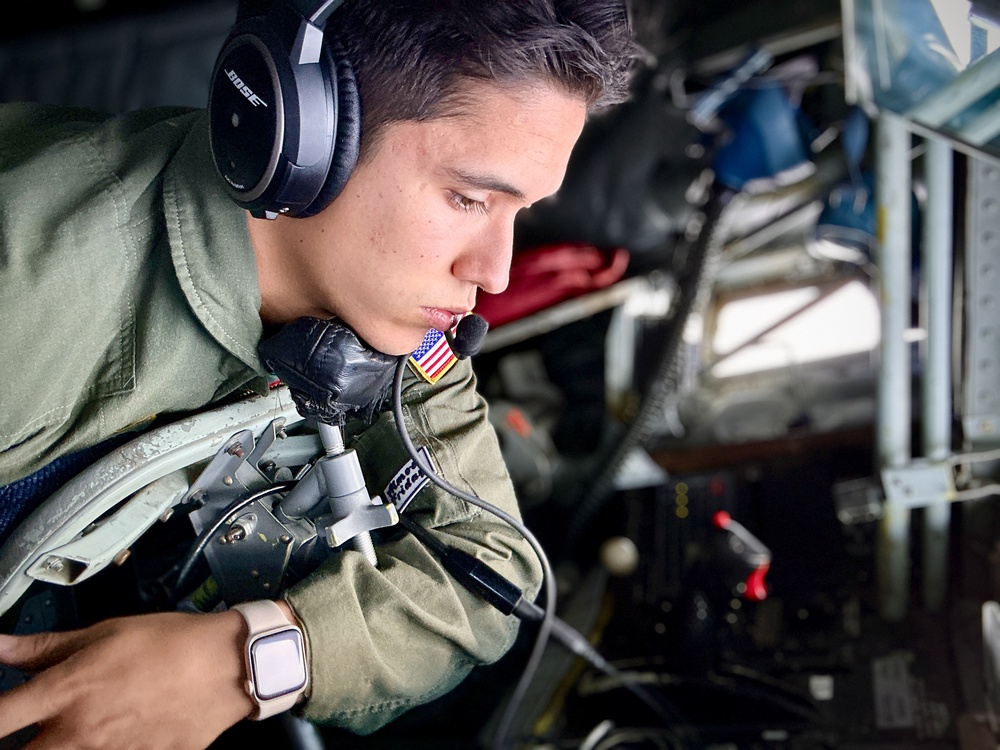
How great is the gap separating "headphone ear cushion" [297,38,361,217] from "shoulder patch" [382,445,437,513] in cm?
33

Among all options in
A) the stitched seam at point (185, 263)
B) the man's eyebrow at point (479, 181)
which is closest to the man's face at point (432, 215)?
the man's eyebrow at point (479, 181)

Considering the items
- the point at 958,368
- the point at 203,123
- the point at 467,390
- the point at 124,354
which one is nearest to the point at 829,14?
the point at 958,368

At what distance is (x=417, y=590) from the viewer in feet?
2.97

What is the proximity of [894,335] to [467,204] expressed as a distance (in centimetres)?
103

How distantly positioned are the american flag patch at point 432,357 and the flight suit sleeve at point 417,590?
5 centimetres

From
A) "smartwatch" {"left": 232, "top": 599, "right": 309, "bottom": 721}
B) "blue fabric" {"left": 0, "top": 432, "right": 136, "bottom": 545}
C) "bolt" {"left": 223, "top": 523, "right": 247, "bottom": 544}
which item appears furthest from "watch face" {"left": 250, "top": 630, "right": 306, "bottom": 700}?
"blue fabric" {"left": 0, "top": 432, "right": 136, "bottom": 545}

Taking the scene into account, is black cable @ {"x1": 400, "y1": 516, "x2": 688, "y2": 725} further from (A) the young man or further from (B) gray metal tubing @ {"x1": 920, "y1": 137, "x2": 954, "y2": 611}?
(B) gray metal tubing @ {"x1": 920, "y1": 137, "x2": 954, "y2": 611}

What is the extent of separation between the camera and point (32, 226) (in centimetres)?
82

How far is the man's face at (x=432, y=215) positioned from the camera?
0.82 meters

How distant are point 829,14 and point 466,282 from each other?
170cm

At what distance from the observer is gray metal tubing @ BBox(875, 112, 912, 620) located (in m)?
1.51

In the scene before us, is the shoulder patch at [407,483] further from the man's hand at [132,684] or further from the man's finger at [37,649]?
the man's finger at [37,649]

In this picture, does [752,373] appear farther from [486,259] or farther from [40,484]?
[40,484]

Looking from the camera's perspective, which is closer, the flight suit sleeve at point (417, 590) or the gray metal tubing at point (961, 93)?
the flight suit sleeve at point (417, 590)
